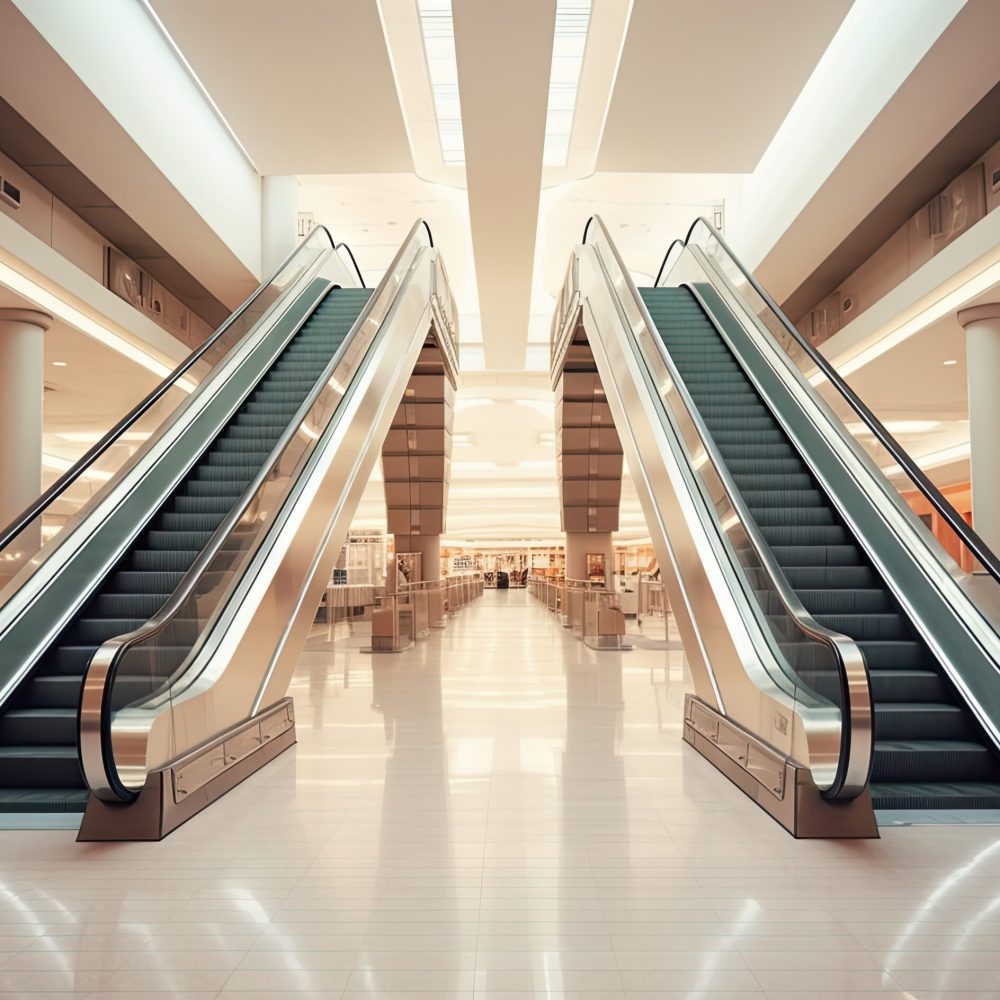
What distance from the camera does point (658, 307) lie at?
1148 centimetres

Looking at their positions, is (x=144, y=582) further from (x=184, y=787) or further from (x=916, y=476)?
(x=916, y=476)

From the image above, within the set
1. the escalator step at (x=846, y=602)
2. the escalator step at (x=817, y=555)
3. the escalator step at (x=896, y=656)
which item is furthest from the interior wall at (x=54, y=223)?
the escalator step at (x=896, y=656)

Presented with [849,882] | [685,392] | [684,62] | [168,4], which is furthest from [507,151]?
[849,882]

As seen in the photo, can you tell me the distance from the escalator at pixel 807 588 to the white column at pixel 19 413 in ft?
19.8

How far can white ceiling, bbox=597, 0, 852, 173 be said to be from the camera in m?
9.28

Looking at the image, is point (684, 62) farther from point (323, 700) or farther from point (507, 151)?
point (323, 700)

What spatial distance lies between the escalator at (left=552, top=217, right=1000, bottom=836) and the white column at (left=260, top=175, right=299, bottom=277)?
22.9 ft

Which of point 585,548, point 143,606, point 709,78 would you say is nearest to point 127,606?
point 143,606

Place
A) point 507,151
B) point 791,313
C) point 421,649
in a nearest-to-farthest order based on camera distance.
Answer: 1. point 507,151
2. point 421,649
3. point 791,313

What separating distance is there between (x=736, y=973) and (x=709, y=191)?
1671 centimetres

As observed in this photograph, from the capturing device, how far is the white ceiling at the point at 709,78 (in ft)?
30.5

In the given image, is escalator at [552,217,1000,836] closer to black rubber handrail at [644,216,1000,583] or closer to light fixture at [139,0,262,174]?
black rubber handrail at [644,216,1000,583]

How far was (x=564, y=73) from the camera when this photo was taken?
13336mm

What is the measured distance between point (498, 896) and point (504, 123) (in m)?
9.13
